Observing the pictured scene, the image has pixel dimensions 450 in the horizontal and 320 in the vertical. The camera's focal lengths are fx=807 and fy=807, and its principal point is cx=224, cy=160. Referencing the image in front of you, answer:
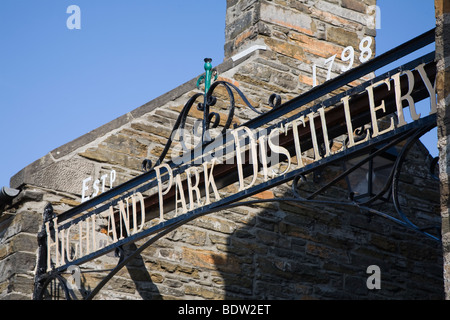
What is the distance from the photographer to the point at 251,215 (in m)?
7.65

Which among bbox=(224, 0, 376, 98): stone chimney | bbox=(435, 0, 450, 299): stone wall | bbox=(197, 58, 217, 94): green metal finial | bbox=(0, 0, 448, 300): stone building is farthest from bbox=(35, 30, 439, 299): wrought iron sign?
bbox=(224, 0, 376, 98): stone chimney

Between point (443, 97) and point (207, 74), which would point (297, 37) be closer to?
point (207, 74)

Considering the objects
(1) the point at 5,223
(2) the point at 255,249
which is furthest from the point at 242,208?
(1) the point at 5,223

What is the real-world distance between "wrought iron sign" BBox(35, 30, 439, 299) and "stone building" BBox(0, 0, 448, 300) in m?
0.12

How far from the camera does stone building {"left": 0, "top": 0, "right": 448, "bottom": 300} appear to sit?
267 inches

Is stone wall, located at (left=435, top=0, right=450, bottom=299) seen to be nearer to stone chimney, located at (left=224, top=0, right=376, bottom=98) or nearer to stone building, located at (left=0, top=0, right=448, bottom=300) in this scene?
stone building, located at (left=0, top=0, right=448, bottom=300)

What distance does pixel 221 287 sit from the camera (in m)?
7.29

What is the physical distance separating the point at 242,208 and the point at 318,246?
907mm

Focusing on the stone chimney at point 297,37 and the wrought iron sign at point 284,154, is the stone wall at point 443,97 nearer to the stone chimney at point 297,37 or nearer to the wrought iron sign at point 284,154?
the wrought iron sign at point 284,154

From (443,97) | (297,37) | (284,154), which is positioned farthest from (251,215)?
(443,97)

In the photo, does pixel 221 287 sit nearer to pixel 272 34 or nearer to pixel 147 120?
pixel 147 120

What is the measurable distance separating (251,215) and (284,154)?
2767 millimetres
